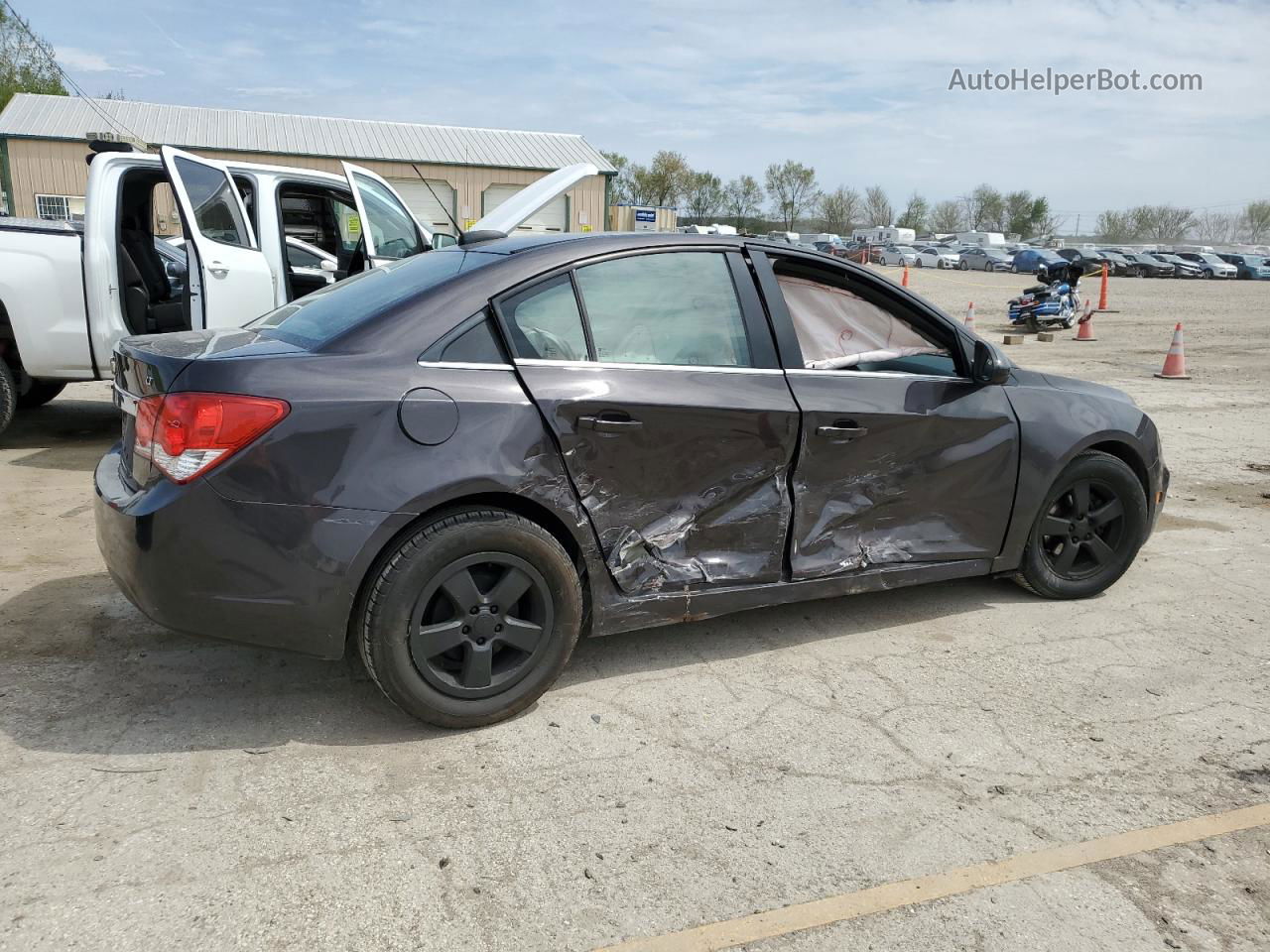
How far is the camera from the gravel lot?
98.0 inches

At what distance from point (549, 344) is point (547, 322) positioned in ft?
0.28

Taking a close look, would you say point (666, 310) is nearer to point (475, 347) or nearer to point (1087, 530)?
point (475, 347)

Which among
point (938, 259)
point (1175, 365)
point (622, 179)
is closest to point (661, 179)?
point (622, 179)

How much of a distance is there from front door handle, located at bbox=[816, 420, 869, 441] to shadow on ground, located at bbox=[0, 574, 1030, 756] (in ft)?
3.04

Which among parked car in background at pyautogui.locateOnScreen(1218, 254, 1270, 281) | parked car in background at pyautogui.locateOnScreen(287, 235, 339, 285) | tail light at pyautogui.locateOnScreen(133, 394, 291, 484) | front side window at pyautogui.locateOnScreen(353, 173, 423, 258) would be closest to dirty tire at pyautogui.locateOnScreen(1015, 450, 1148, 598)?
tail light at pyautogui.locateOnScreen(133, 394, 291, 484)

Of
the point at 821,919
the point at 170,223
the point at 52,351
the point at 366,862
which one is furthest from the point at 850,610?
the point at 170,223

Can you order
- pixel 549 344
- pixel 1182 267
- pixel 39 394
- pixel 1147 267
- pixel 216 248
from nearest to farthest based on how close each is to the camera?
pixel 549 344
pixel 216 248
pixel 39 394
pixel 1147 267
pixel 1182 267

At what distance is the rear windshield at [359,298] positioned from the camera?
3.45 metres

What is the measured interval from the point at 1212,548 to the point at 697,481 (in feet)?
12.0

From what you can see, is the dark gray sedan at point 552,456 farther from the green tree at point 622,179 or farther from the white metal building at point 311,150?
the green tree at point 622,179

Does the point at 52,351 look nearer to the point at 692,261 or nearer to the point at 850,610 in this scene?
the point at 692,261

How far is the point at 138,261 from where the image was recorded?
7723mm

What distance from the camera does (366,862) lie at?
8.73ft

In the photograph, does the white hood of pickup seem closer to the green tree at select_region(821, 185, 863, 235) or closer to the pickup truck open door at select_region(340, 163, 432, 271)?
the pickup truck open door at select_region(340, 163, 432, 271)
